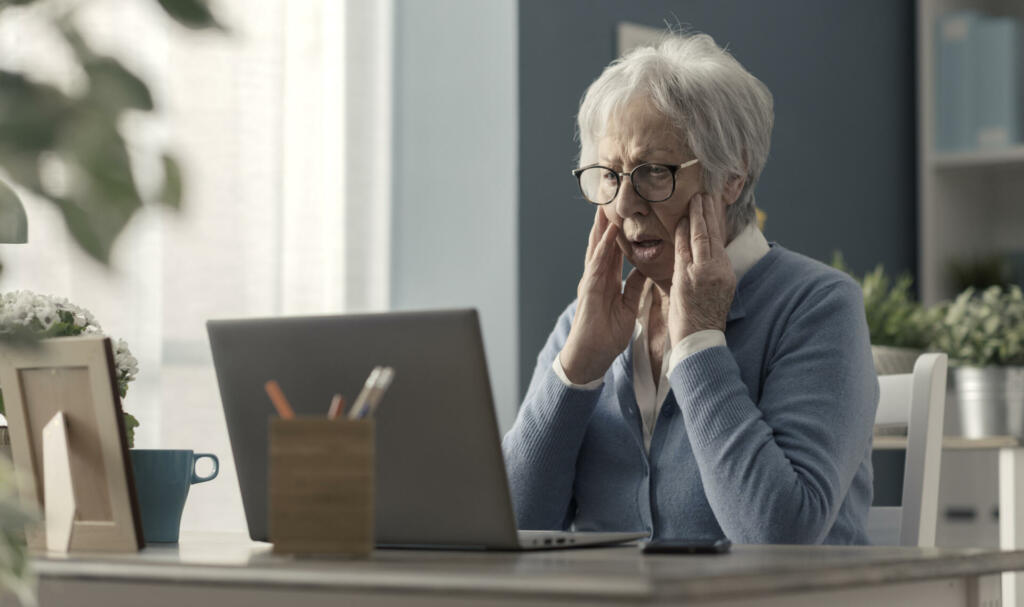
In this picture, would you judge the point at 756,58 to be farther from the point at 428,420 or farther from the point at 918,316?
the point at 428,420

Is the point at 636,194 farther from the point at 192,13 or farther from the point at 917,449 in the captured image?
the point at 192,13

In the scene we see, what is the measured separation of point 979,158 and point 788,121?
58cm

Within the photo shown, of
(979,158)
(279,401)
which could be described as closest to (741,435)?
(279,401)

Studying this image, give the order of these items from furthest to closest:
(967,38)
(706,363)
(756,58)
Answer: (967,38)
(756,58)
(706,363)

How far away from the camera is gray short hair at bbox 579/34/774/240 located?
163 cm

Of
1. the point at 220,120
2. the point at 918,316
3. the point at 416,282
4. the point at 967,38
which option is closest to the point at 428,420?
the point at 220,120

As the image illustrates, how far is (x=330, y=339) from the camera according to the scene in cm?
106

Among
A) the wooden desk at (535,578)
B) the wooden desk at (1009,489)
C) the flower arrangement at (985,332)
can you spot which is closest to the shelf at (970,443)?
the wooden desk at (1009,489)

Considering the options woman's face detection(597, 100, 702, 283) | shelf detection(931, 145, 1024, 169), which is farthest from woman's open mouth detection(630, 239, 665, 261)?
shelf detection(931, 145, 1024, 169)

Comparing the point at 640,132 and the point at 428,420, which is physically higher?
the point at 640,132

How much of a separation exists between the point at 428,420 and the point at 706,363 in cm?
51

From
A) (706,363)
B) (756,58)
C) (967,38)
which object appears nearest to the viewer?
(706,363)

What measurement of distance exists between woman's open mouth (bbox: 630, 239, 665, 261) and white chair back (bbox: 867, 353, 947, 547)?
358mm

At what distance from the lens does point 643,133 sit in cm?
164
